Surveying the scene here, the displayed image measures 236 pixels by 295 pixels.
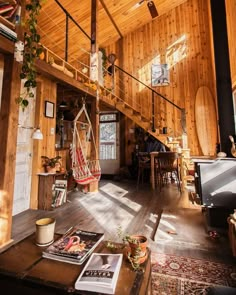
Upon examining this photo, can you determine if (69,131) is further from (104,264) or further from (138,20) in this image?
(138,20)

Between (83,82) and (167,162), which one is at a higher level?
(83,82)

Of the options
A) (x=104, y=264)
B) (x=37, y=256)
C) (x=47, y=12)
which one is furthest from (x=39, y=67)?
(x=47, y=12)

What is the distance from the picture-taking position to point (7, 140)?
2145 millimetres

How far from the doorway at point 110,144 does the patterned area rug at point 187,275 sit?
16.9 ft

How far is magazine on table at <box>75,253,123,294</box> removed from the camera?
823mm

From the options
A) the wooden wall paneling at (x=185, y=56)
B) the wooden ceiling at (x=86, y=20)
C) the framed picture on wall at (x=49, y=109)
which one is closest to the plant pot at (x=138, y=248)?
the framed picture on wall at (x=49, y=109)

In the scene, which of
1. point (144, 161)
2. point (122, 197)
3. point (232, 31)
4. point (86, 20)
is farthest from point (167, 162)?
point (86, 20)

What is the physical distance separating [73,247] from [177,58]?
277 inches

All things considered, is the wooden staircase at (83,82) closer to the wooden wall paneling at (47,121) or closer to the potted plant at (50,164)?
the wooden wall paneling at (47,121)

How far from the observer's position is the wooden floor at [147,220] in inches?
82.7

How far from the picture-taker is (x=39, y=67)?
2676 millimetres

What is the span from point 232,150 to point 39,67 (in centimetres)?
335

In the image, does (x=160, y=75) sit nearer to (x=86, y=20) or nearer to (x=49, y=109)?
(x=86, y=20)

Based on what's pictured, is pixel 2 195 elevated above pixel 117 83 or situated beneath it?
situated beneath
